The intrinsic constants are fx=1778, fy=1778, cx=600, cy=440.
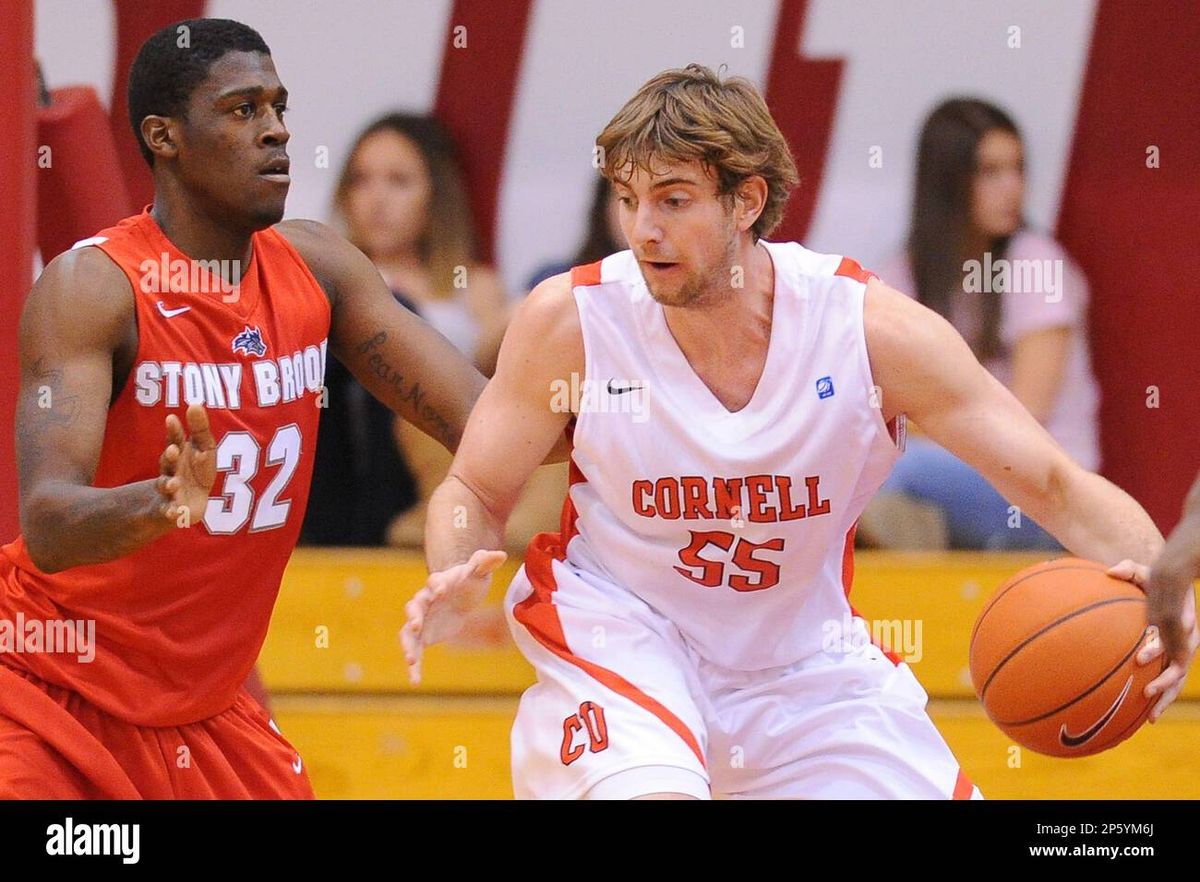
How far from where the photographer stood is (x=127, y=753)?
12.9ft

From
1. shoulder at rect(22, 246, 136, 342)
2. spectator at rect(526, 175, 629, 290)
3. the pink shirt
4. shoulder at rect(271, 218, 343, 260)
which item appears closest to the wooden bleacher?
the pink shirt

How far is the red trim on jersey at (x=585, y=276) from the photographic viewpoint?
393 cm

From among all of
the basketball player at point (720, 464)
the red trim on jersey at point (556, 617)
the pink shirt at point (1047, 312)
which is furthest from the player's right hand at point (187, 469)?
the pink shirt at point (1047, 312)

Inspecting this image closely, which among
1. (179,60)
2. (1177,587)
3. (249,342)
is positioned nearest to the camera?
(1177,587)

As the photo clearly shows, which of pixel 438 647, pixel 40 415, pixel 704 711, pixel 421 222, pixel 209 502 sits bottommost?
pixel 438 647

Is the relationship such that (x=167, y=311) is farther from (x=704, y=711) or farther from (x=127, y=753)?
(x=704, y=711)

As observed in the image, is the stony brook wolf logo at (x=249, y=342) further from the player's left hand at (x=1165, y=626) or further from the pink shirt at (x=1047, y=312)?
the pink shirt at (x=1047, y=312)

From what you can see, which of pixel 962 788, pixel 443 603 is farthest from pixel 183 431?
pixel 962 788

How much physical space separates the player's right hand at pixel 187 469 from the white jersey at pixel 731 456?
0.82 m

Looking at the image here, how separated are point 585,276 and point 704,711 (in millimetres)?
995

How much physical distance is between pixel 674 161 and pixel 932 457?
124 inches

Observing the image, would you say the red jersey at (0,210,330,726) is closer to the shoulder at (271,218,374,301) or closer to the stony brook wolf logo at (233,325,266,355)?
the stony brook wolf logo at (233,325,266,355)

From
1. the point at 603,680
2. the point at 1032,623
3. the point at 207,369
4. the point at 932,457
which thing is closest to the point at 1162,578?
the point at 1032,623

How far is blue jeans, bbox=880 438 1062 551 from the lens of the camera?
21.7 feet
